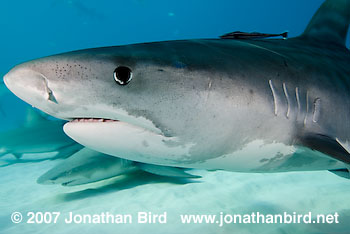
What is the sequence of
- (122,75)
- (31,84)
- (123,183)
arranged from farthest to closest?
(123,183) < (122,75) < (31,84)

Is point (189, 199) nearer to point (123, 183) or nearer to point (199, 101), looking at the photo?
point (123, 183)

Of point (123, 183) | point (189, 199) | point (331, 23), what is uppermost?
point (331, 23)

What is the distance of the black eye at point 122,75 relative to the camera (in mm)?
1272

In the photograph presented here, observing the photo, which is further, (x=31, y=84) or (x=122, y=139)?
(x=122, y=139)

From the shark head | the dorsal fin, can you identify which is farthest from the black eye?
the dorsal fin

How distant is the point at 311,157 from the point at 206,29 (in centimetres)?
10352

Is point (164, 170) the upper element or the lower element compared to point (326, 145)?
upper

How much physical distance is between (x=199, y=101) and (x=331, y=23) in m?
2.20

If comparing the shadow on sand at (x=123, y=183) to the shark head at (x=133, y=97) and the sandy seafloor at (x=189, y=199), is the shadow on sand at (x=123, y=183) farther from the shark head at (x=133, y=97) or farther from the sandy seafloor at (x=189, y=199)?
the shark head at (x=133, y=97)

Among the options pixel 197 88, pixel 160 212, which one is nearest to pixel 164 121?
pixel 197 88

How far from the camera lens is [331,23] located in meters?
2.69

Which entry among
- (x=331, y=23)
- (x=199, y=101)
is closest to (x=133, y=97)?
(x=199, y=101)

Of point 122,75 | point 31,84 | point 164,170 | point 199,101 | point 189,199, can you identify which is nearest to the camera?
point 31,84

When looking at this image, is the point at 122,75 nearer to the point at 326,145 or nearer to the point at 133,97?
the point at 133,97
